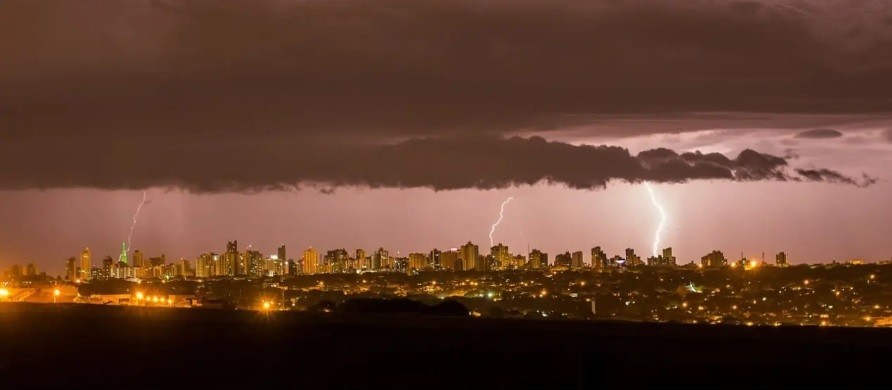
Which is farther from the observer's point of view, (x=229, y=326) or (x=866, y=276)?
(x=866, y=276)

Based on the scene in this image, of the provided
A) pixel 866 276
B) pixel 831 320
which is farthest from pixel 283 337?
pixel 866 276

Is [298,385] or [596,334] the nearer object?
[298,385]

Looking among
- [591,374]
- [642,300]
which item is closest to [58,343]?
[591,374]

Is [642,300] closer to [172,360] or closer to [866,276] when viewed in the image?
[866,276]

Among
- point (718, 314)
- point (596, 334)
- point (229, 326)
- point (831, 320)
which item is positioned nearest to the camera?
point (596, 334)

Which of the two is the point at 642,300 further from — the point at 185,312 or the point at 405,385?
the point at 405,385

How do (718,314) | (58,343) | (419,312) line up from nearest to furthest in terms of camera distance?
(58,343) → (419,312) → (718,314)
